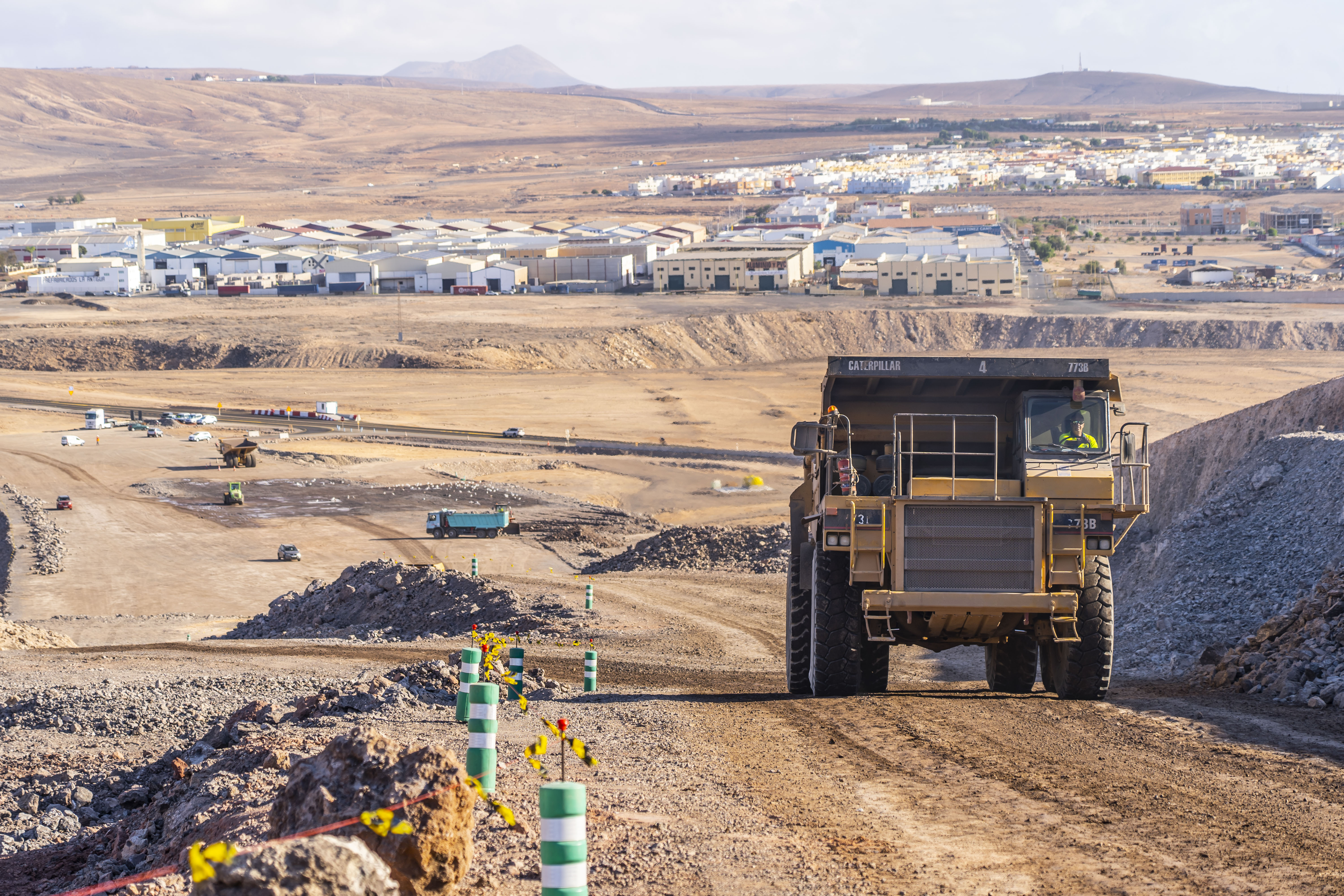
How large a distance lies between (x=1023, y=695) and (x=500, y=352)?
73256 millimetres

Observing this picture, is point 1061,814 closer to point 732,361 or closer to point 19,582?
point 19,582

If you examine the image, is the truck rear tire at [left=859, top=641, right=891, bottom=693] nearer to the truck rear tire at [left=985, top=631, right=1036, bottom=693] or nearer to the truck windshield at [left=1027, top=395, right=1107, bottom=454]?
the truck rear tire at [left=985, top=631, right=1036, bottom=693]

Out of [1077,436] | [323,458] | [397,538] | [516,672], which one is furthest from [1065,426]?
[323,458]

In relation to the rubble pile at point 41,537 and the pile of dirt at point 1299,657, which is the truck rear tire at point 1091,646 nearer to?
the pile of dirt at point 1299,657

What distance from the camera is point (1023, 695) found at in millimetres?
14742

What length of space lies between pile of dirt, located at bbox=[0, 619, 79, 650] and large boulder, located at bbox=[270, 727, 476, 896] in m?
19.8

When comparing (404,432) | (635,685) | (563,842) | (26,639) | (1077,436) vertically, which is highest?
(1077,436)

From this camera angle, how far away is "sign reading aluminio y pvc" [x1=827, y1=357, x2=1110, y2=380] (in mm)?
13453

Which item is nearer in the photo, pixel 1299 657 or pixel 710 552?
pixel 1299 657

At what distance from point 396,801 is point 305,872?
0.83 m

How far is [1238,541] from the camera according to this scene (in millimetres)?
20781

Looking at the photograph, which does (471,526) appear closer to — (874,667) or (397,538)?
(397,538)


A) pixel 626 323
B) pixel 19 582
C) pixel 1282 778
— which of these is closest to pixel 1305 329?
pixel 626 323

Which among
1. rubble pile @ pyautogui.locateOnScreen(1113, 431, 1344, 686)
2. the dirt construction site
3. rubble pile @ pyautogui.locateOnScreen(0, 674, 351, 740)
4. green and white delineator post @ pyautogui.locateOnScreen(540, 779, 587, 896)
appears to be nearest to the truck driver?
the dirt construction site
